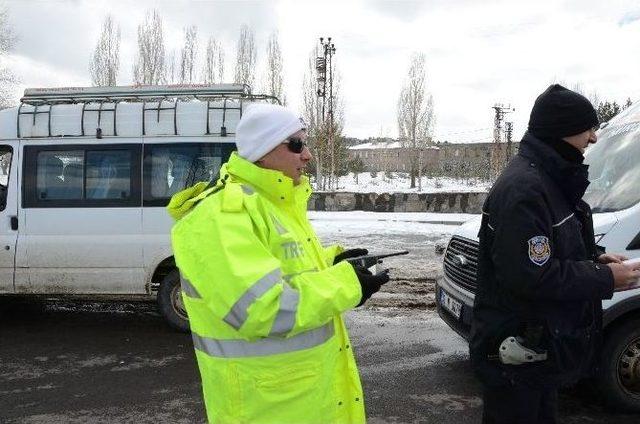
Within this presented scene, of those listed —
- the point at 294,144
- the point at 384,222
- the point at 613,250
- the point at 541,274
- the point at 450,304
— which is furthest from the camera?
the point at 384,222

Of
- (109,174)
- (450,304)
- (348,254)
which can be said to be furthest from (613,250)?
(109,174)

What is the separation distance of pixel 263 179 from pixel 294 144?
0.20m

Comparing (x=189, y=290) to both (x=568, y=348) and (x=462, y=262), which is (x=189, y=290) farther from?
(x=462, y=262)

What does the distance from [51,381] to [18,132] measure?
2.72m

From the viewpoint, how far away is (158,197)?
586 cm

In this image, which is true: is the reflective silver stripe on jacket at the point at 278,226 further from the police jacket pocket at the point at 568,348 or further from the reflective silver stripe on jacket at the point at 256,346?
the police jacket pocket at the point at 568,348

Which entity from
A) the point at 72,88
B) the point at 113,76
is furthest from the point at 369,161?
the point at 72,88

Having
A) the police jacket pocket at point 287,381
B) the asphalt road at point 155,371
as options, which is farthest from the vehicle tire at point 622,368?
the police jacket pocket at point 287,381

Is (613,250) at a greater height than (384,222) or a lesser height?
greater

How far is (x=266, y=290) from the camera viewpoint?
5.24 feet

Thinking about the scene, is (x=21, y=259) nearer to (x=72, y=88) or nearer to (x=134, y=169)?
(x=134, y=169)

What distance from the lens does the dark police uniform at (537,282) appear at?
6.91 feet

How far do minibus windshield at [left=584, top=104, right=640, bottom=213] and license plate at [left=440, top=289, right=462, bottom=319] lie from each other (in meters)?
1.19

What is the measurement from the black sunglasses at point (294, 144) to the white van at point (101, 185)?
3.92m
